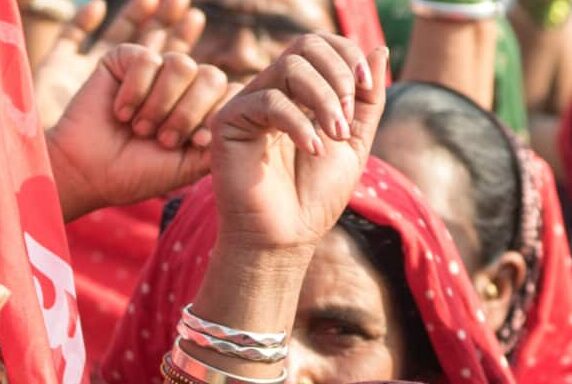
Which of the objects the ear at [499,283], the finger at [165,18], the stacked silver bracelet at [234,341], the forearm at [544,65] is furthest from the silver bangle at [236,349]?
the forearm at [544,65]

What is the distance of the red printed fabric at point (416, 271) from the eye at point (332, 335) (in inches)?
4.6

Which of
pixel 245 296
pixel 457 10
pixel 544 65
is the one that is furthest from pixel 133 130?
pixel 544 65

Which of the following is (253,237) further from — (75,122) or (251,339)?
(75,122)

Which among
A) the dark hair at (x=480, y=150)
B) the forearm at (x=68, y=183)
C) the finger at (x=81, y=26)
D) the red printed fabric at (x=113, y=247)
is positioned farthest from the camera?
the red printed fabric at (x=113, y=247)

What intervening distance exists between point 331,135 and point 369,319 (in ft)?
2.01

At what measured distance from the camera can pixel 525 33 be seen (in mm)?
5824

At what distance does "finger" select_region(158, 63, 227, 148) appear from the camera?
253 cm

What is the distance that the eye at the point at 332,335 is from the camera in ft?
8.43

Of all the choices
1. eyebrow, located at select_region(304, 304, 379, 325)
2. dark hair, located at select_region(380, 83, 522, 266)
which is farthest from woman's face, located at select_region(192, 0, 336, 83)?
eyebrow, located at select_region(304, 304, 379, 325)

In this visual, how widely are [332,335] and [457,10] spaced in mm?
1260

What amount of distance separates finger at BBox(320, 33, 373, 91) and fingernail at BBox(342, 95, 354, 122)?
8cm

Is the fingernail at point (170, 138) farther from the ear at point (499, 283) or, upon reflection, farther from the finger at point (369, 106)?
the ear at point (499, 283)

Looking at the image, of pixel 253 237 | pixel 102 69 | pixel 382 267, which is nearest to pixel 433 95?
pixel 382 267

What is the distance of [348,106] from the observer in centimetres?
210
